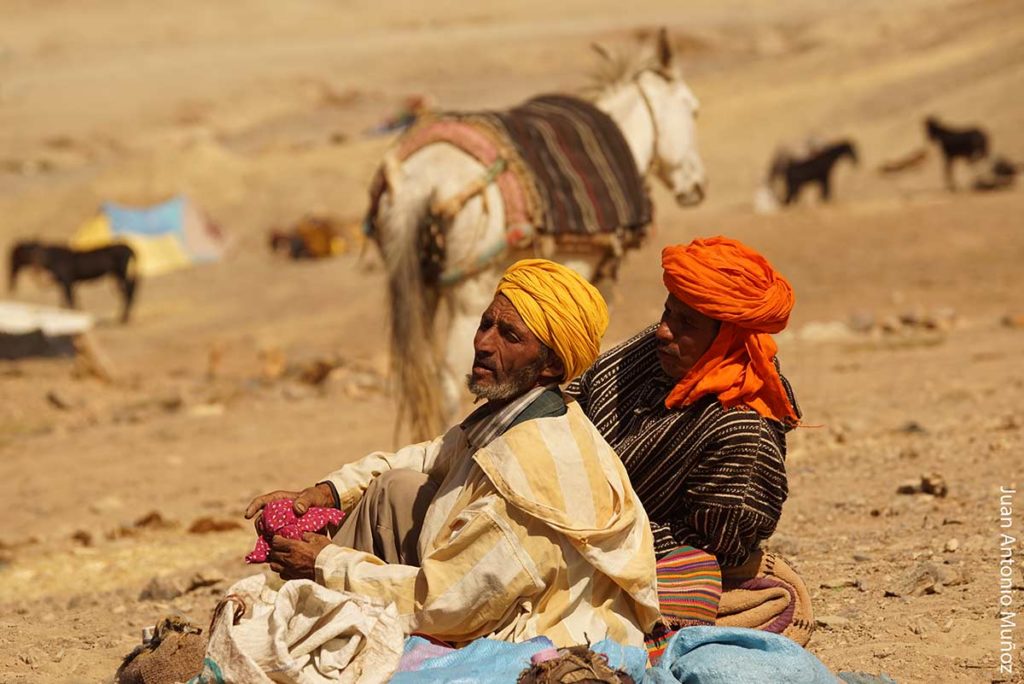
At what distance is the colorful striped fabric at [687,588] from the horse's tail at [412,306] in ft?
10.2

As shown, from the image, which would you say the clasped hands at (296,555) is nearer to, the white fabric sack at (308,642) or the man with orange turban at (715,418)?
the white fabric sack at (308,642)

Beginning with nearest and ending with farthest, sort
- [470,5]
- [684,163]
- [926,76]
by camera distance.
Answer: [684,163], [926,76], [470,5]

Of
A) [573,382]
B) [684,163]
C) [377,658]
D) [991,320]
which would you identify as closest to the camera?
[377,658]

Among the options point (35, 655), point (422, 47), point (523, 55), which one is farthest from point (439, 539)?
point (422, 47)

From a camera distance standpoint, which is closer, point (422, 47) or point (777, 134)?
point (777, 134)

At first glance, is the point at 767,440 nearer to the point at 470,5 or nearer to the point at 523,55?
the point at 523,55

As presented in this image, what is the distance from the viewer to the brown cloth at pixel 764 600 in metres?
4.03

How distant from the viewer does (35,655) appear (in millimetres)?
4465

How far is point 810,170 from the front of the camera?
66.7 feet

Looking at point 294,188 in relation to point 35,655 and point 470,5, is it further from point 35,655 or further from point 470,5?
point 470,5

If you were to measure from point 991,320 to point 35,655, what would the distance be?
9305mm

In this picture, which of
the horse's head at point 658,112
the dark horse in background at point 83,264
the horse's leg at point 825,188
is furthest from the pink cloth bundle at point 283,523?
the horse's leg at point 825,188

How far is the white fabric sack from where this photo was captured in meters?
3.39

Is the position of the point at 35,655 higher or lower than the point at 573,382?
lower
